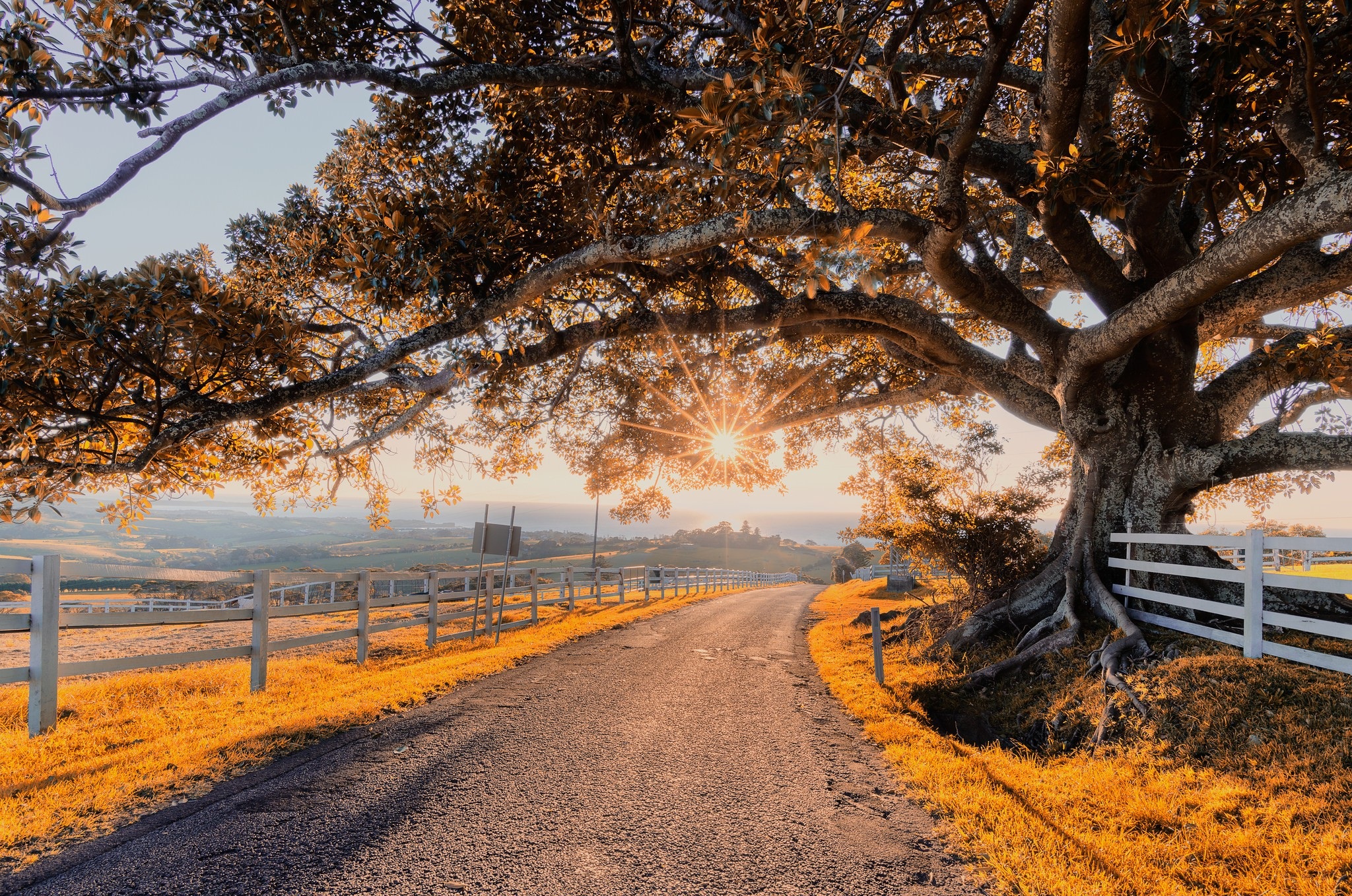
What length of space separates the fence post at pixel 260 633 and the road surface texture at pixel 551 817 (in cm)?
249

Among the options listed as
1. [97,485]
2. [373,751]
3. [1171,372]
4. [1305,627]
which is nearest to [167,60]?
[97,485]

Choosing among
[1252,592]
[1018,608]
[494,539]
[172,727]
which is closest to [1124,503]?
[1018,608]

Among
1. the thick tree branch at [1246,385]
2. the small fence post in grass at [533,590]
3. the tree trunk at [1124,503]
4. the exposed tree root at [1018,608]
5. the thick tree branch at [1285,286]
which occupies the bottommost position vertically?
the small fence post in grass at [533,590]

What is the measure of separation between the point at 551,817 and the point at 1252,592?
717cm

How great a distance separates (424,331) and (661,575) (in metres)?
16.5

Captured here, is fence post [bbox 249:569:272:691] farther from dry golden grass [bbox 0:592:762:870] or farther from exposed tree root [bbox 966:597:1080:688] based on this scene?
exposed tree root [bbox 966:597:1080:688]

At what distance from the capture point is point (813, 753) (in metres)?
5.07

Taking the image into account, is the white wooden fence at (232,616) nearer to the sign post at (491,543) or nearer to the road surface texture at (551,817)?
the sign post at (491,543)

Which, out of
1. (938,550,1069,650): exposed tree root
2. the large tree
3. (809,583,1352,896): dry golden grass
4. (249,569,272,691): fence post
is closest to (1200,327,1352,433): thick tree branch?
the large tree

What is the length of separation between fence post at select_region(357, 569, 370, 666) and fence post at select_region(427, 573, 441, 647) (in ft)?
3.90

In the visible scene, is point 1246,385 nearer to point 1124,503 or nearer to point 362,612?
point 1124,503

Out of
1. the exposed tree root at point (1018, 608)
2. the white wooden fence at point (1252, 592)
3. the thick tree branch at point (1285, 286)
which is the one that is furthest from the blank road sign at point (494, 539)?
the thick tree branch at point (1285, 286)

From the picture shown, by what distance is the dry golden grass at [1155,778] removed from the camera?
127 inches

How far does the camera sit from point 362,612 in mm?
8922
